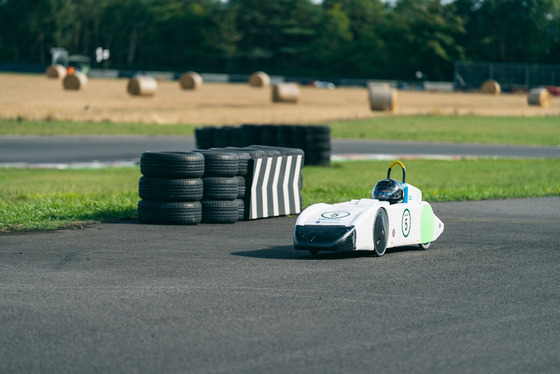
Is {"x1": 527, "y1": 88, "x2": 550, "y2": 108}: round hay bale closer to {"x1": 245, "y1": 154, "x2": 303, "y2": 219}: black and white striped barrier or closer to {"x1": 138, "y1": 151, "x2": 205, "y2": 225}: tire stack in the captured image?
{"x1": 245, "y1": 154, "x2": 303, "y2": 219}: black and white striped barrier

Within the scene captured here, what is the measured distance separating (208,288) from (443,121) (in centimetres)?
3596

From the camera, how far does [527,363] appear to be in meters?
5.55

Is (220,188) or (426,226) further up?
(220,188)

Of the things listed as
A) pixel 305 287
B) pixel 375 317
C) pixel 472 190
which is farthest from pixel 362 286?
pixel 472 190

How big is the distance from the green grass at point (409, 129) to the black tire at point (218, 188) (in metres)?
19.2

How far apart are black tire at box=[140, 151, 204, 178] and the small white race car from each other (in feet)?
9.02

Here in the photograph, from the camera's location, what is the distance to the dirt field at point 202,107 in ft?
123

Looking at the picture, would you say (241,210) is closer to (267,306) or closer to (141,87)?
(267,306)

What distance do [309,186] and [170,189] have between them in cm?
621

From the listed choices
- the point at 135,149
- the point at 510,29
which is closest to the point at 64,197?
the point at 135,149

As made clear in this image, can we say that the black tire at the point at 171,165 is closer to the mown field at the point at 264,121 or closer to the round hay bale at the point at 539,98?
the mown field at the point at 264,121

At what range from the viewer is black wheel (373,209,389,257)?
9.44 meters

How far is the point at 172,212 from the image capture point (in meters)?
11.9

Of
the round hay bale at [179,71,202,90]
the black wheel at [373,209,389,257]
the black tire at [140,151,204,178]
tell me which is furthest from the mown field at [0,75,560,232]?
the round hay bale at [179,71,202,90]
